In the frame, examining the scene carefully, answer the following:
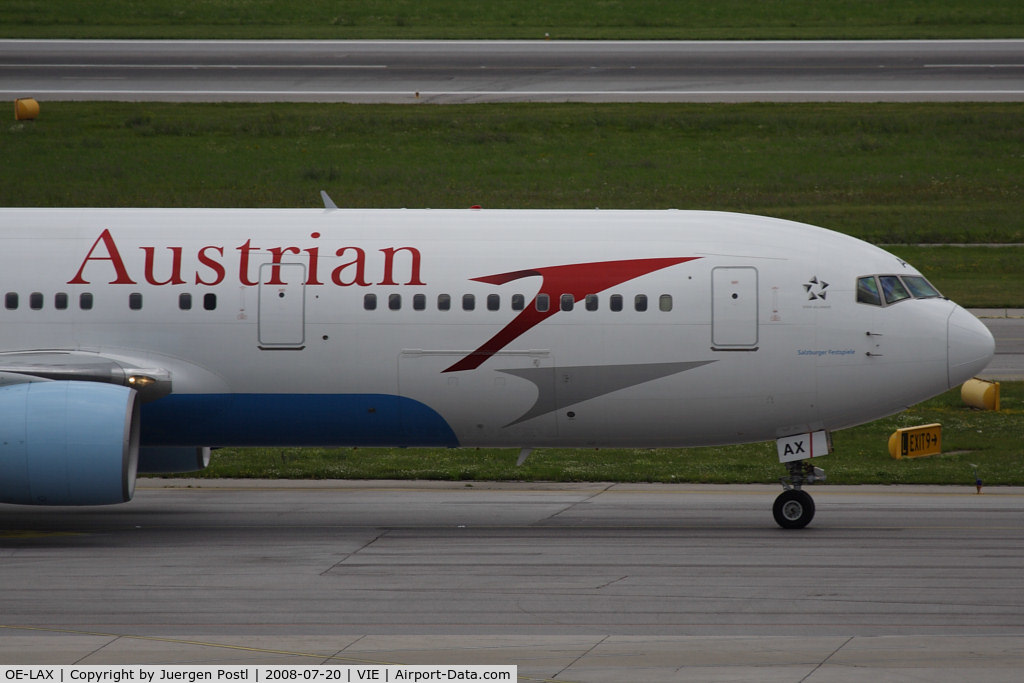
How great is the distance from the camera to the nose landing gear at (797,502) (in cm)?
2022

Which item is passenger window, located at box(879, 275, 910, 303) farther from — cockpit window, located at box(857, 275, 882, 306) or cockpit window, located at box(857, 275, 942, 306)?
cockpit window, located at box(857, 275, 882, 306)

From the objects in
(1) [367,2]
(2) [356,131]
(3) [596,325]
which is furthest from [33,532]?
(1) [367,2]

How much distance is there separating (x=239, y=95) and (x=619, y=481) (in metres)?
34.5

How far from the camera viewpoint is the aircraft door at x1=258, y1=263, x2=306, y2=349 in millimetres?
19750

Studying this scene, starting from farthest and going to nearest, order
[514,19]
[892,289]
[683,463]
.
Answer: [514,19] < [683,463] < [892,289]

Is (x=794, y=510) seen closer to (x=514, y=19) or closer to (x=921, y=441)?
(x=921, y=441)

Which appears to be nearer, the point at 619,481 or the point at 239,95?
the point at 619,481

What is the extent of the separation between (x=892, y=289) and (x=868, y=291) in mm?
383

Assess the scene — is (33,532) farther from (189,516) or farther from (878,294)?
(878,294)

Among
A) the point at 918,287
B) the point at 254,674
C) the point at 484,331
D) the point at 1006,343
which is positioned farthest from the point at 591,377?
the point at 1006,343

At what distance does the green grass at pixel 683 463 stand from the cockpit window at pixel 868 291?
5253 mm

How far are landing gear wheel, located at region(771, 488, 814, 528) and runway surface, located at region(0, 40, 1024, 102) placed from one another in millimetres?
35452

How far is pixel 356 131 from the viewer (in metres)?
51.6

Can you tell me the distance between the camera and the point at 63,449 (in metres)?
18.5
